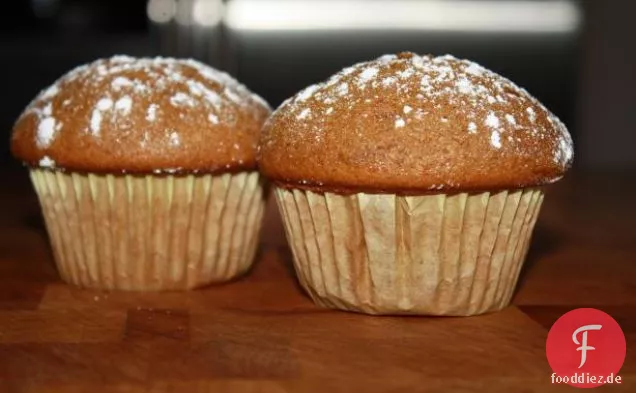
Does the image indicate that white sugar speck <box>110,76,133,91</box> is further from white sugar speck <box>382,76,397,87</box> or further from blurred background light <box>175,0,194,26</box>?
blurred background light <box>175,0,194,26</box>

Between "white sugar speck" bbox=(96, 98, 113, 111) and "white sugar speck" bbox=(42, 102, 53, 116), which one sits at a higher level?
"white sugar speck" bbox=(96, 98, 113, 111)

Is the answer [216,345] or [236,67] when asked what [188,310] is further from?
[236,67]

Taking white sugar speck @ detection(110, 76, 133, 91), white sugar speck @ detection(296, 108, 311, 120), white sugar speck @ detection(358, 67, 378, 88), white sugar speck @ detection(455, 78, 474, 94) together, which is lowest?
white sugar speck @ detection(110, 76, 133, 91)

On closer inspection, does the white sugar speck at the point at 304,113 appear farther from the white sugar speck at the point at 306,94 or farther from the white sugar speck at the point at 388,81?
the white sugar speck at the point at 388,81

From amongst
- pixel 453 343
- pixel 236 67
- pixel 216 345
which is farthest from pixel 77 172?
pixel 236 67

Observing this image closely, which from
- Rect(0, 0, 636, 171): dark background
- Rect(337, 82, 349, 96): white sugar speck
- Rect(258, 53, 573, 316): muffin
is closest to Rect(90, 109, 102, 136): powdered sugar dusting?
Rect(258, 53, 573, 316): muffin

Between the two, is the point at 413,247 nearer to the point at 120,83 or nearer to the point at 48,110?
the point at 120,83

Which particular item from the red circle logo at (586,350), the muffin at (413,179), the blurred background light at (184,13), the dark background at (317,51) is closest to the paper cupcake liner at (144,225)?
the muffin at (413,179)
